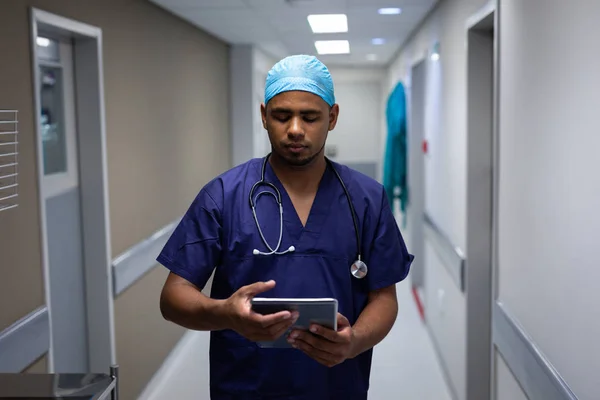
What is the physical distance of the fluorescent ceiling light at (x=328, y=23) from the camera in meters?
4.08

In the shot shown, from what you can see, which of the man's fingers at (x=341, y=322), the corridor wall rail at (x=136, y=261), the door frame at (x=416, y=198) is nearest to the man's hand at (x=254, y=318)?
the man's fingers at (x=341, y=322)

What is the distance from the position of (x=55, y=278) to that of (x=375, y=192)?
151 cm

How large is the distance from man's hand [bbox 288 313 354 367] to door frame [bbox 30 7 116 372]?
171cm

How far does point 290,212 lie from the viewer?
153 centimetres

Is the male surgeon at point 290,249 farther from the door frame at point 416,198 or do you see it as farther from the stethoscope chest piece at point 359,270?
the door frame at point 416,198

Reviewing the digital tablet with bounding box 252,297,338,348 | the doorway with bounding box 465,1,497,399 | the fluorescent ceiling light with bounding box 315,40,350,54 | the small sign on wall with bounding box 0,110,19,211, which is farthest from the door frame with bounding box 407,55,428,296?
the digital tablet with bounding box 252,297,338,348

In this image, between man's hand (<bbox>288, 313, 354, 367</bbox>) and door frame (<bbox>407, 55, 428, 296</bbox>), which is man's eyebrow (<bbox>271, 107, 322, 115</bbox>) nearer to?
man's hand (<bbox>288, 313, 354, 367</bbox>)

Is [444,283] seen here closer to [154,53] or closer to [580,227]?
[154,53]

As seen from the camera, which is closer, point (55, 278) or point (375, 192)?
point (375, 192)

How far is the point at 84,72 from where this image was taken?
9.04 ft

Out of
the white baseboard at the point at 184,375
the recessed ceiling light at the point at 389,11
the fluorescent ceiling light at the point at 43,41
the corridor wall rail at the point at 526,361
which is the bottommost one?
the white baseboard at the point at 184,375

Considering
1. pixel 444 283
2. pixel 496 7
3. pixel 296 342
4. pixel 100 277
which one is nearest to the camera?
pixel 296 342

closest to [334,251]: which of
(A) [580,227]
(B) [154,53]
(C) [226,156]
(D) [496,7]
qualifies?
(A) [580,227]

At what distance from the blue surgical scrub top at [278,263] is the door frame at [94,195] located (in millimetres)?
1407
